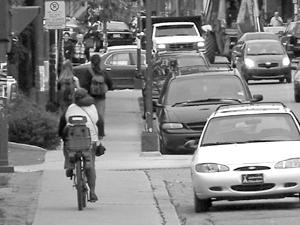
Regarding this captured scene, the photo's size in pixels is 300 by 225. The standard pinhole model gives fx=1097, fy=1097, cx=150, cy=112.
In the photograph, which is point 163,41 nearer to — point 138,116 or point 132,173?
point 138,116

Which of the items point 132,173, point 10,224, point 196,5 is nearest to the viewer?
point 10,224

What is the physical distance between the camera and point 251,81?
42.1 metres

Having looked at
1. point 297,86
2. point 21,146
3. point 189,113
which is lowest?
point 297,86

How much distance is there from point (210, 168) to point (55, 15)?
43.8 feet

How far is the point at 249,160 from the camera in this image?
45.8 feet

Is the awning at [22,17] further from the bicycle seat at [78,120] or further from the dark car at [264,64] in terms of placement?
the dark car at [264,64]

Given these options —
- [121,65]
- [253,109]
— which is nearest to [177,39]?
[121,65]

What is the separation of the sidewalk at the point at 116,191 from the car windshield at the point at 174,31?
18.0 meters

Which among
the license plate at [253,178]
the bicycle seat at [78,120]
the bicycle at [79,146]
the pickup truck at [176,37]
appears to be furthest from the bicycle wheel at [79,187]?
the pickup truck at [176,37]

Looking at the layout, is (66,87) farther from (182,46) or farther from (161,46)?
(182,46)

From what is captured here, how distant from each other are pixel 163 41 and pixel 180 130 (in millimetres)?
22029

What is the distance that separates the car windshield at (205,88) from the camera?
76.1 feet

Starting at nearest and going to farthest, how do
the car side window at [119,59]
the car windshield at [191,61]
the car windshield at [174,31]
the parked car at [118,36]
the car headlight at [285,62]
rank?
the car windshield at [191,61], the car side window at [119,59], the car headlight at [285,62], the car windshield at [174,31], the parked car at [118,36]

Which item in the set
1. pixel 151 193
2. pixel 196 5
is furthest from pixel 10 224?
pixel 196 5
